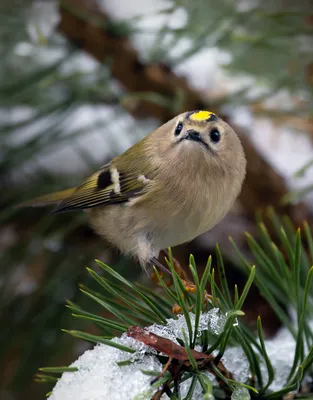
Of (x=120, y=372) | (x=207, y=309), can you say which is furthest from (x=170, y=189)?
(x=120, y=372)

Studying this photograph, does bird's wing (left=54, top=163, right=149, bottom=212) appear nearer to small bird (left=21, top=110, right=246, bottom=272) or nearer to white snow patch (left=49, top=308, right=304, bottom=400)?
small bird (left=21, top=110, right=246, bottom=272)

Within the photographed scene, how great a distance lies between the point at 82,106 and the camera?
46.7 inches

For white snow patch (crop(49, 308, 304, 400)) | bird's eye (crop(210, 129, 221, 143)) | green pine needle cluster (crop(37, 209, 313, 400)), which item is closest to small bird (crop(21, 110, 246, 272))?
bird's eye (crop(210, 129, 221, 143))

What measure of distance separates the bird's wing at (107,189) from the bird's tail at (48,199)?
56 millimetres

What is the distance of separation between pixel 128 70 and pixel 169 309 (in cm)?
65

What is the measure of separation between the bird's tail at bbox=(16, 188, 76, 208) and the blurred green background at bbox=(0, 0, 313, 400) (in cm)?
6

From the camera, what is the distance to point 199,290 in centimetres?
47

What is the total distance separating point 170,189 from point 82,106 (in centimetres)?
45

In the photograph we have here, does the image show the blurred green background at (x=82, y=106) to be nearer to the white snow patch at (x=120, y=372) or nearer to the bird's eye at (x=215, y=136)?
the bird's eye at (x=215, y=136)

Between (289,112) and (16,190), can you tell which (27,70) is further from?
(289,112)

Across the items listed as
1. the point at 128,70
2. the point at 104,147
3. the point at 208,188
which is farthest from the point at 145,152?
the point at 104,147

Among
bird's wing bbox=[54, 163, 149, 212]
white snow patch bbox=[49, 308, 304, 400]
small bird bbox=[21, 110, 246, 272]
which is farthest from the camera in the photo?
bird's wing bbox=[54, 163, 149, 212]

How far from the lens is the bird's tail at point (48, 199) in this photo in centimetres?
100

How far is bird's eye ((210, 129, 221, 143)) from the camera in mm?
Result: 826
